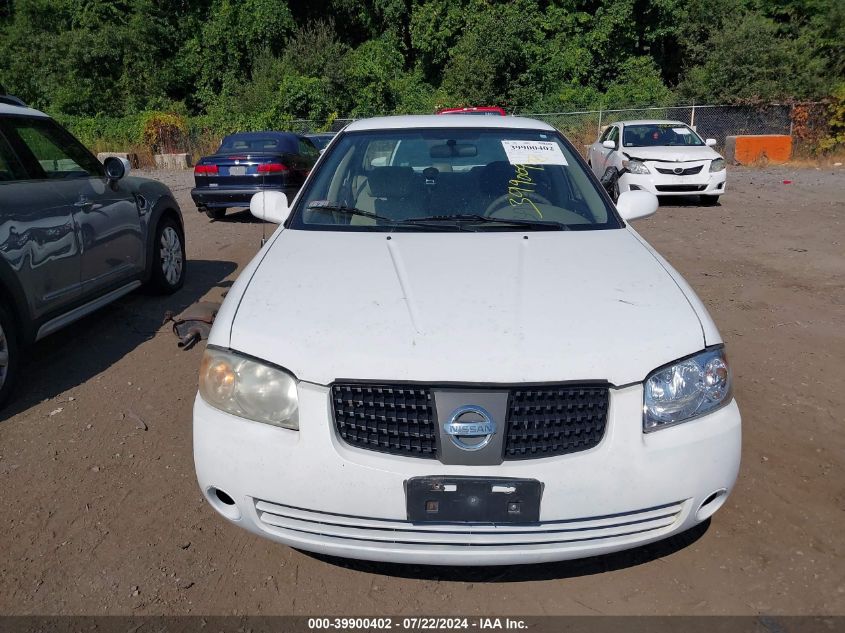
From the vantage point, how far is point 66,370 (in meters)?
4.78

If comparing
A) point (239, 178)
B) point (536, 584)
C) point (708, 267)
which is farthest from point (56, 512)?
point (239, 178)

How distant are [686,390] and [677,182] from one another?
10737 millimetres

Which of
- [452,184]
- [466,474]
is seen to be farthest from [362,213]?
[466,474]

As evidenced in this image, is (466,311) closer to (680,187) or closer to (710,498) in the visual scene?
(710,498)

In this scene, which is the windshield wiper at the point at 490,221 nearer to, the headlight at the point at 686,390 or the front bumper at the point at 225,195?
the headlight at the point at 686,390

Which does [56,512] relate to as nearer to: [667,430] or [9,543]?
[9,543]

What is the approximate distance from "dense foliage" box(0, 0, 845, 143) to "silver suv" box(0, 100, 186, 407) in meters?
23.3

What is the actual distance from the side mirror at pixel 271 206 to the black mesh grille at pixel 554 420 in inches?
82.9

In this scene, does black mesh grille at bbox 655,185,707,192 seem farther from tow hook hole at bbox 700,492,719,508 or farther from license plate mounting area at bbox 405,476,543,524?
license plate mounting area at bbox 405,476,543,524

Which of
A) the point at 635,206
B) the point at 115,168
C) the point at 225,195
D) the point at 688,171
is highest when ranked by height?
the point at 115,168

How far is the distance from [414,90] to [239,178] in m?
24.0

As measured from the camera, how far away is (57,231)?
15.2ft

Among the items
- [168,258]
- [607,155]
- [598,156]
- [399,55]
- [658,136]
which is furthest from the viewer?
[399,55]

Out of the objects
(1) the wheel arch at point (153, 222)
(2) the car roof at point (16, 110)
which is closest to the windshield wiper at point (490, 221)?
(2) the car roof at point (16, 110)
